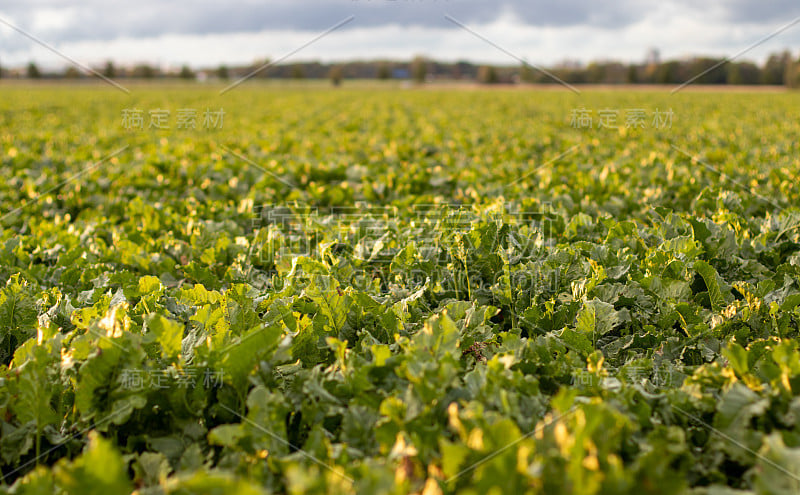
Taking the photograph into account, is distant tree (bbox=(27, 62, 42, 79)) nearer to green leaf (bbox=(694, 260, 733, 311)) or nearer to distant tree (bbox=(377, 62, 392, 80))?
distant tree (bbox=(377, 62, 392, 80))

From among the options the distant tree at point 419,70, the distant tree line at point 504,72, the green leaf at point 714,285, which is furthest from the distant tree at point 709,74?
the green leaf at point 714,285

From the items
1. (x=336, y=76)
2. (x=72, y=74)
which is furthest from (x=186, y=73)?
(x=336, y=76)

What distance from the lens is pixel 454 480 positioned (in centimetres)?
158

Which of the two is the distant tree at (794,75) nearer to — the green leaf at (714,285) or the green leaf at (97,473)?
the green leaf at (714,285)

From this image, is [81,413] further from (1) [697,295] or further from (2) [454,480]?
(1) [697,295]

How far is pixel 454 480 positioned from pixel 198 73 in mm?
110600

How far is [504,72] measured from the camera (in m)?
84.4

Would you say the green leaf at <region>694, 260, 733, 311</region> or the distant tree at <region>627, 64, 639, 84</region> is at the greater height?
the distant tree at <region>627, 64, 639, 84</region>

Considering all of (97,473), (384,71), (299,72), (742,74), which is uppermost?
(742,74)

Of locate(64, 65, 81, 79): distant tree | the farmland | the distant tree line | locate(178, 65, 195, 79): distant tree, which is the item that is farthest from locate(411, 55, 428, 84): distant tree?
the farmland

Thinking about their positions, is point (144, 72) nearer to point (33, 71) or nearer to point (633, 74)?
point (33, 71)

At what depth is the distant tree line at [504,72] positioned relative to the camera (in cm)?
7044

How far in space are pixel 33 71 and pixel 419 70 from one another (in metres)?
58.4

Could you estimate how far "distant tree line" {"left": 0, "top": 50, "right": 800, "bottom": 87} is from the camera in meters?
70.4
